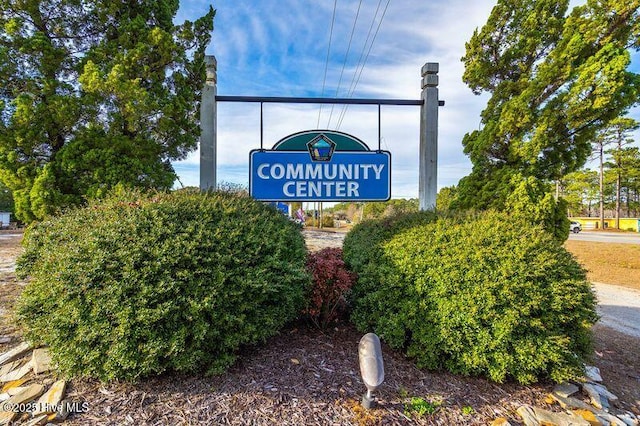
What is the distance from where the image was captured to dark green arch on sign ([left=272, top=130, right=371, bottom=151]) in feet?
11.6

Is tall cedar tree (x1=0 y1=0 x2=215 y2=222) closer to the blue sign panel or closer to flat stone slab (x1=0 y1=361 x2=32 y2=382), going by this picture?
the blue sign panel

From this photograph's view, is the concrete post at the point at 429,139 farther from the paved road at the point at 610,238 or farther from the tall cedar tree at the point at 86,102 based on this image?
the paved road at the point at 610,238

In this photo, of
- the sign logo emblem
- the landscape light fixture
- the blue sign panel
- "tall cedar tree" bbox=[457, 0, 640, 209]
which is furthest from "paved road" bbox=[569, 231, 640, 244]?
the landscape light fixture

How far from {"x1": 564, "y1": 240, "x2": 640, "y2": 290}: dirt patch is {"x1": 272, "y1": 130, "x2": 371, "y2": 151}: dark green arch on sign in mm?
6823

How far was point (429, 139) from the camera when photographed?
382 cm

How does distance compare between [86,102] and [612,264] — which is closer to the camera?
[86,102]

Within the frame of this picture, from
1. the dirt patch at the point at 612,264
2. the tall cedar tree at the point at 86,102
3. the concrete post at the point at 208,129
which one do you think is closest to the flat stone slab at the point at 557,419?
the concrete post at the point at 208,129

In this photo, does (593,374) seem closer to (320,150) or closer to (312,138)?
(320,150)

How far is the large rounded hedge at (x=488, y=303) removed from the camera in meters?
2.17

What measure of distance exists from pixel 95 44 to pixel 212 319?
5502 millimetres

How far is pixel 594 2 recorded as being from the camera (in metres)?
4.34

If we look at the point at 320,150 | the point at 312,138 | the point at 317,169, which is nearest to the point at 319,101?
the point at 312,138

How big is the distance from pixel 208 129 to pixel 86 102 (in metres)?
2.26

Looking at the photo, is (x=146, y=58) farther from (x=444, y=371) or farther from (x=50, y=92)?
(x=444, y=371)
